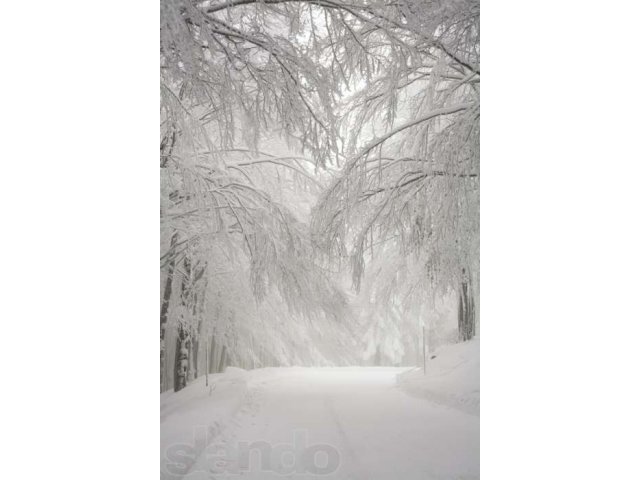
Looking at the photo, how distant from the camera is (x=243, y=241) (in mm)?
4758

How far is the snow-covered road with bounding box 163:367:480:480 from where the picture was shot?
4539 millimetres

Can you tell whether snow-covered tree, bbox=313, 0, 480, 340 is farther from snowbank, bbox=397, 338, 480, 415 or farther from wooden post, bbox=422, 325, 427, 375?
wooden post, bbox=422, 325, 427, 375

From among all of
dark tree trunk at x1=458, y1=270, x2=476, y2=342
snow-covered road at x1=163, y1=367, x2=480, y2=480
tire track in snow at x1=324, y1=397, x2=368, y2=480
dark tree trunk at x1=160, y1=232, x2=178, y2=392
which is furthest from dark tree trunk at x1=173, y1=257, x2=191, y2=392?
dark tree trunk at x1=458, y1=270, x2=476, y2=342

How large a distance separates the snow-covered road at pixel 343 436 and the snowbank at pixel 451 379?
5cm

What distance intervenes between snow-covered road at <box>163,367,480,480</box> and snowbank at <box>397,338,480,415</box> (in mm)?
55

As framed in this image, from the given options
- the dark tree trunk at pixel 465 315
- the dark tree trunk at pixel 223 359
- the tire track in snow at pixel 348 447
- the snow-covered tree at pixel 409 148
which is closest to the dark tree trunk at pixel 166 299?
the dark tree trunk at pixel 223 359

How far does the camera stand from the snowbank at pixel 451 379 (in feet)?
15.3

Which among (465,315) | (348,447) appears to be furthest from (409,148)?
(348,447)

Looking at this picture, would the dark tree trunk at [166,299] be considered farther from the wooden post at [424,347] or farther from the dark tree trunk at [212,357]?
the wooden post at [424,347]
